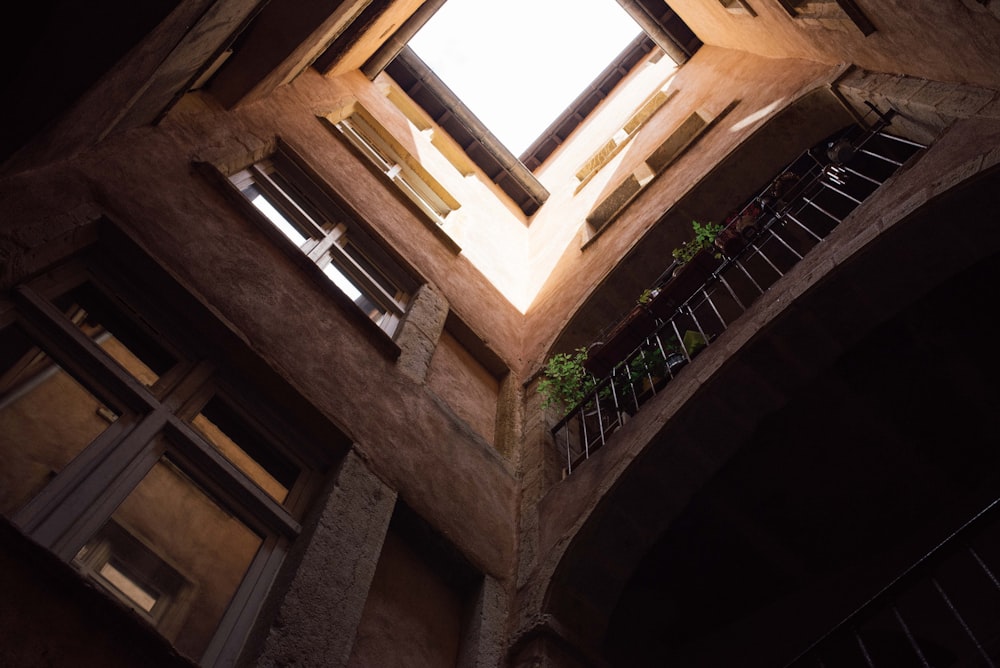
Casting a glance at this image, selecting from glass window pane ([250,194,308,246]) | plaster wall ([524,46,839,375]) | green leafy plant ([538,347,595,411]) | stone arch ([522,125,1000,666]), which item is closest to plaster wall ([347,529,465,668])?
stone arch ([522,125,1000,666])

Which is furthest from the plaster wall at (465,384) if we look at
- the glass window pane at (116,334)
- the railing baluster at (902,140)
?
the railing baluster at (902,140)

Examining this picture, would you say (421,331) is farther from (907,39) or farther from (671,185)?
(907,39)

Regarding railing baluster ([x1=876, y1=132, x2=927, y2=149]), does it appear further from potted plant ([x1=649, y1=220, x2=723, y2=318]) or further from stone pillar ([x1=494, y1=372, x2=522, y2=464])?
stone pillar ([x1=494, y1=372, x2=522, y2=464])

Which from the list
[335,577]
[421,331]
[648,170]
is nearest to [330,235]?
[421,331]

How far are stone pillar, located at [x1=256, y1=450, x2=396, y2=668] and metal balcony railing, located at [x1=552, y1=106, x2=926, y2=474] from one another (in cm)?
187

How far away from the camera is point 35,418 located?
305 cm

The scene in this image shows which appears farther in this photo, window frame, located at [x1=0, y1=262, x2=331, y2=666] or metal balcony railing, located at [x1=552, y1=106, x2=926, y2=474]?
metal balcony railing, located at [x1=552, y1=106, x2=926, y2=474]

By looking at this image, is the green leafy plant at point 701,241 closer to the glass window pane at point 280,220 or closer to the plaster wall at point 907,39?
the plaster wall at point 907,39

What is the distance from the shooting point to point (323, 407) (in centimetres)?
440

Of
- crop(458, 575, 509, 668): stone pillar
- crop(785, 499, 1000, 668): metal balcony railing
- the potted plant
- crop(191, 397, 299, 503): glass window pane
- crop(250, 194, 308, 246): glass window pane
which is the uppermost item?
crop(250, 194, 308, 246): glass window pane

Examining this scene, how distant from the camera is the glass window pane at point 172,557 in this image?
2.88 metres

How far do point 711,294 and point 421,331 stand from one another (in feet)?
8.68

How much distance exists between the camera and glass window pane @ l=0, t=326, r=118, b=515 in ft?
9.43

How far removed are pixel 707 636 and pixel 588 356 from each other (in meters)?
2.40
